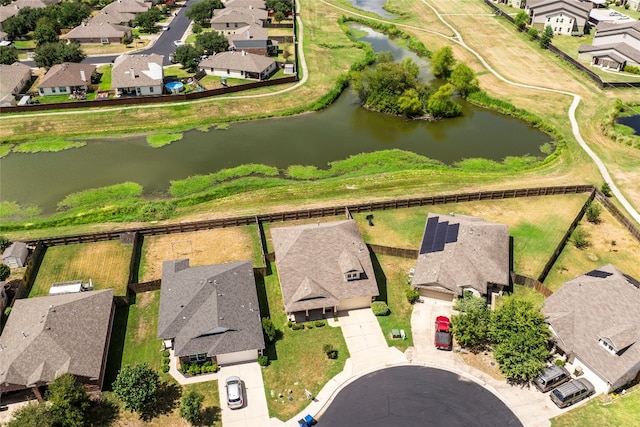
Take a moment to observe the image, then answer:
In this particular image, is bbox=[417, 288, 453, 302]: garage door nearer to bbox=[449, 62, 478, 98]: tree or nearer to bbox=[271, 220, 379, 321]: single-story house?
bbox=[271, 220, 379, 321]: single-story house

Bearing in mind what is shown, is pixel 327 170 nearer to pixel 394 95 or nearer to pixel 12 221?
pixel 394 95

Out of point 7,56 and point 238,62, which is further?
point 7,56

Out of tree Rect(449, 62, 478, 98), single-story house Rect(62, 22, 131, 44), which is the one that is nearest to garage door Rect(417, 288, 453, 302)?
tree Rect(449, 62, 478, 98)

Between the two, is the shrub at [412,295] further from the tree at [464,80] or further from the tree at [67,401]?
the tree at [464,80]

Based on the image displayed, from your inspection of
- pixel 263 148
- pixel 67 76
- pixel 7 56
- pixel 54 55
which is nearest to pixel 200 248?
pixel 263 148

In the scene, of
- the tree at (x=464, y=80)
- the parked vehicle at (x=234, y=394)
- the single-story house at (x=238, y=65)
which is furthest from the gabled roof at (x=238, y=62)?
the parked vehicle at (x=234, y=394)

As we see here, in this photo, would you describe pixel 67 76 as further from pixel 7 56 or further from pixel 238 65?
pixel 238 65
